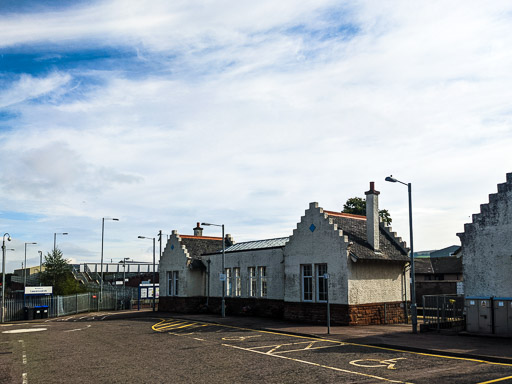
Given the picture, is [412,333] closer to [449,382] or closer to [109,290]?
[449,382]

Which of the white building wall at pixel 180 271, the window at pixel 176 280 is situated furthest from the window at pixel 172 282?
the white building wall at pixel 180 271

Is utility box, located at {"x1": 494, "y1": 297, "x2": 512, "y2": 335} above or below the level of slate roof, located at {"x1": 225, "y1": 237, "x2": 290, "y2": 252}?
below

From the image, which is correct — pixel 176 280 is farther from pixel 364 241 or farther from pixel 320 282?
pixel 364 241

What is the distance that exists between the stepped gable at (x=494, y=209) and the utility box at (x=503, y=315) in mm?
3471

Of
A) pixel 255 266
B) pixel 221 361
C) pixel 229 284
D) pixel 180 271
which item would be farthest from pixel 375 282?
pixel 180 271

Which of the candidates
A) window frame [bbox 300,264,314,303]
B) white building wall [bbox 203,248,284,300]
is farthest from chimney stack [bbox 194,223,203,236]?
window frame [bbox 300,264,314,303]

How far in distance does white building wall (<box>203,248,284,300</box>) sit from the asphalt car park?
866 centimetres

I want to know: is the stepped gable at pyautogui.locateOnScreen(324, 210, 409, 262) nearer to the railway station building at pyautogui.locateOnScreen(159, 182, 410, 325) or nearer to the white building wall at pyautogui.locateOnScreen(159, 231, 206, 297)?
the railway station building at pyautogui.locateOnScreen(159, 182, 410, 325)

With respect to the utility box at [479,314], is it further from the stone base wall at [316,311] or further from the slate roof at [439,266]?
the slate roof at [439,266]

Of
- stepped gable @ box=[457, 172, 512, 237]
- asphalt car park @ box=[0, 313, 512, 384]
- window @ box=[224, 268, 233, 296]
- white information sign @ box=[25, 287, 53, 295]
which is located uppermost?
stepped gable @ box=[457, 172, 512, 237]

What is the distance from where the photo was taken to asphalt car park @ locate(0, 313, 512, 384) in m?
13.9

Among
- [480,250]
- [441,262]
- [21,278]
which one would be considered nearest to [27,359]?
[480,250]

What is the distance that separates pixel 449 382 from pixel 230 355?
7842 millimetres

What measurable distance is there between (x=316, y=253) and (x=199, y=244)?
1678 centimetres
